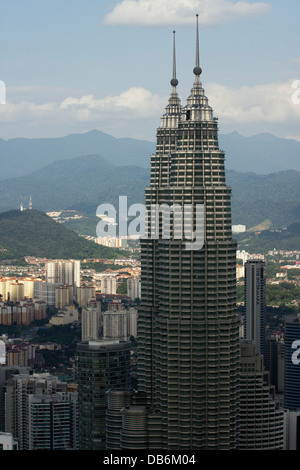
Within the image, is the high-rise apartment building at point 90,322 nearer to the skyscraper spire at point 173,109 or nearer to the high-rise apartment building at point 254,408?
the skyscraper spire at point 173,109

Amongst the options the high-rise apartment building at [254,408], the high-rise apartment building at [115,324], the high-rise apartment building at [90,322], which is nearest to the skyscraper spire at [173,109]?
the high-rise apartment building at [254,408]

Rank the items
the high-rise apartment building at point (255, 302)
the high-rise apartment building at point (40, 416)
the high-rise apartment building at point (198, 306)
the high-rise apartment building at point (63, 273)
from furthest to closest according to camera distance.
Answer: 1. the high-rise apartment building at point (63, 273)
2. the high-rise apartment building at point (255, 302)
3. the high-rise apartment building at point (40, 416)
4. the high-rise apartment building at point (198, 306)

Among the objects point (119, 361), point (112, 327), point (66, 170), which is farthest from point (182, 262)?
point (66, 170)

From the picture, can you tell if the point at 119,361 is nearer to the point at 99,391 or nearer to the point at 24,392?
the point at 99,391

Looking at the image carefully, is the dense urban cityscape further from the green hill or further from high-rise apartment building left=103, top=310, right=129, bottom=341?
the green hill

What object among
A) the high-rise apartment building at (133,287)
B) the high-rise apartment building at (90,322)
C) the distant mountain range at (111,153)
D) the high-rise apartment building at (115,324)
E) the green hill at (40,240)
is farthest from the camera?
the green hill at (40,240)

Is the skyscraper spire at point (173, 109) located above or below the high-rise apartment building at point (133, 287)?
above
